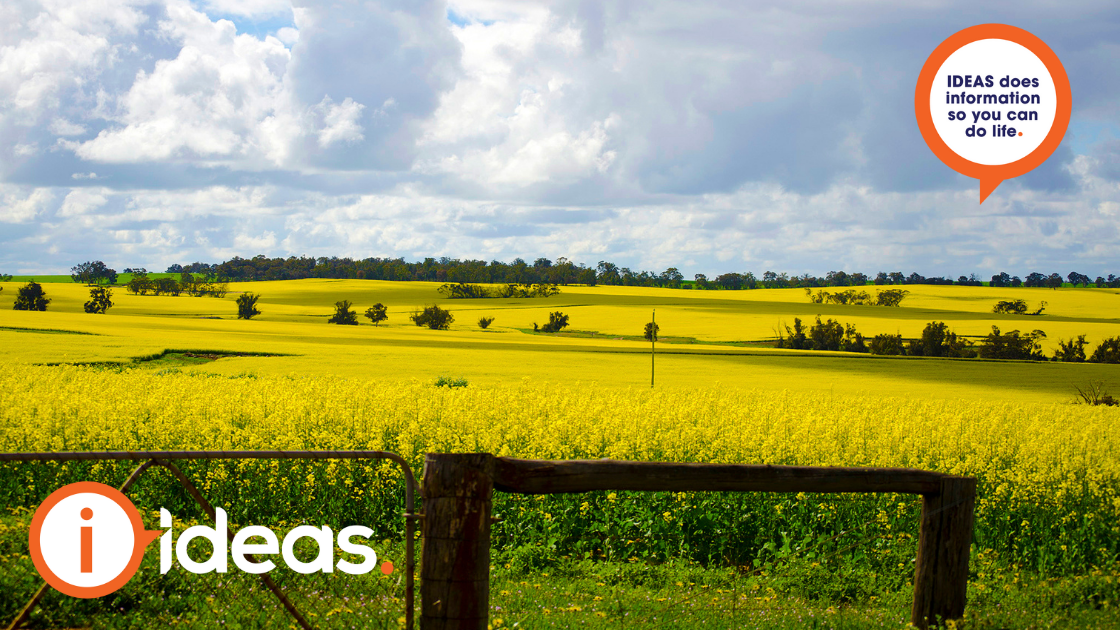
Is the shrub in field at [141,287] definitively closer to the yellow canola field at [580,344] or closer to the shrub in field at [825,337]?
the yellow canola field at [580,344]

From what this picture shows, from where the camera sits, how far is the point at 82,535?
4.23 metres

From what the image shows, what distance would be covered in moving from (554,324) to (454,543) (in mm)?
56806

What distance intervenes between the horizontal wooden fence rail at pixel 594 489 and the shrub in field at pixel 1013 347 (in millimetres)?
45838

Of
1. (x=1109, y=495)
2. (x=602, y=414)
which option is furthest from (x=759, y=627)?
(x=602, y=414)

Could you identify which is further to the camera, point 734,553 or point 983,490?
point 983,490

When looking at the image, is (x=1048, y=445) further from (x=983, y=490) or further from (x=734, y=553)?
(x=734, y=553)

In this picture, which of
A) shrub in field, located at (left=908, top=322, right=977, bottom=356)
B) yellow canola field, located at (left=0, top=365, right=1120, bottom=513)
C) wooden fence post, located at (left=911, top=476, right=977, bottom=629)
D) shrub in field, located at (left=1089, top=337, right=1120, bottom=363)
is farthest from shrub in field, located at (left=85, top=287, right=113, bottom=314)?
wooden fence post, located at (left=911, top=476, right=977, bottom=629)

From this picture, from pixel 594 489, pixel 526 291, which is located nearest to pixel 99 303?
pixel 526 291

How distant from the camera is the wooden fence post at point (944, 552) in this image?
15.6ft

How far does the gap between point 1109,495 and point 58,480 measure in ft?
35.3

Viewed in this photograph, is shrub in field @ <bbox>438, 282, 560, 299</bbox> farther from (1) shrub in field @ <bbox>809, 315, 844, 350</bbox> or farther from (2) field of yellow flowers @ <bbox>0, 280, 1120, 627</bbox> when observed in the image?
(2) field of yellow flowers @ <bbox>0, 280, 1120, 627</bbox>

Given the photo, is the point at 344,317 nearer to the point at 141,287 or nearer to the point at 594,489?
the point at 141,287

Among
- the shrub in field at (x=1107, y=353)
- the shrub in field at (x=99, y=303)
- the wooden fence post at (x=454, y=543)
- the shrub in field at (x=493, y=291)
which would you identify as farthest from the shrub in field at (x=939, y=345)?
the shrub in field at (x=99, y=303)

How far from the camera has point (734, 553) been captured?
7449 millimetres
